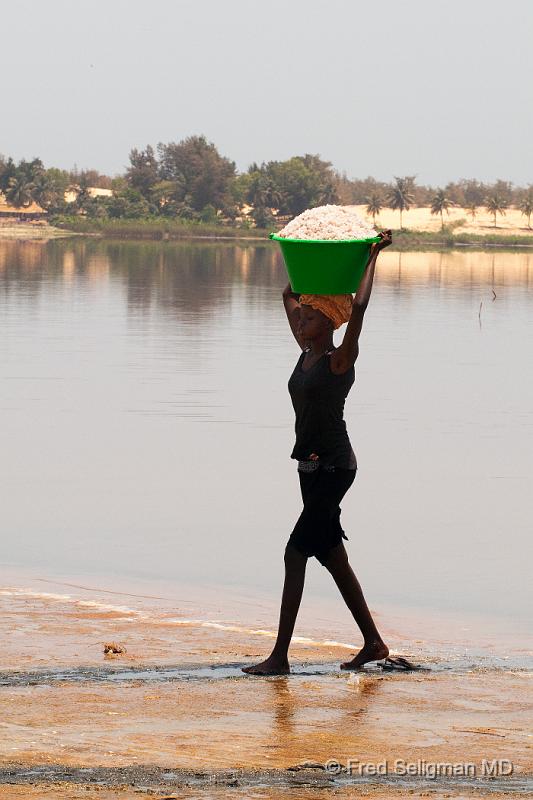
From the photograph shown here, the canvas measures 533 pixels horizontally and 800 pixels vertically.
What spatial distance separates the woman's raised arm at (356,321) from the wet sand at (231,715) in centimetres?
130

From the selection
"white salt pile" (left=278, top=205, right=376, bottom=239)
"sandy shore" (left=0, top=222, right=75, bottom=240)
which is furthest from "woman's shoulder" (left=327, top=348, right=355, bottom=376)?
"sandy shore" (left=0, top=222, right=75, bottom=240)

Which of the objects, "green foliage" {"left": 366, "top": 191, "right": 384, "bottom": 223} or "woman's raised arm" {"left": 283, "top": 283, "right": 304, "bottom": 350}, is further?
"green foliage" {"left": 366, "top": 191, "right": 384, "bottom": 223}

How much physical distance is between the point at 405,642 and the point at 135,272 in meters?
49.1

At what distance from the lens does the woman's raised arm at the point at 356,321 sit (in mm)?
5824

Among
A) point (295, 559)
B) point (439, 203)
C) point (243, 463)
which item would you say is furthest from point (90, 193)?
point (295, 559)

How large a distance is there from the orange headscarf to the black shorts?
653mm

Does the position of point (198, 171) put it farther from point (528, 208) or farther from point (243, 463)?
point (243, 463)

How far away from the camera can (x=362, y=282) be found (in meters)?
6.01

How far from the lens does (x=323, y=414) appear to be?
5.95 metres

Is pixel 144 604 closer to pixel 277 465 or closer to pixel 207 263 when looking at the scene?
pixel 277 465

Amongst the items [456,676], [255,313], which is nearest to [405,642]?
[456,676]

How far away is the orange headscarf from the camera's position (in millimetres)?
6156

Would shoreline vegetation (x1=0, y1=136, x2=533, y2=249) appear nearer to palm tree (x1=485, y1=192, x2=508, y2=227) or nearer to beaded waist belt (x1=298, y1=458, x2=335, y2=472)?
palm tree (x1=485, y1=192, x2=508, y2=227)

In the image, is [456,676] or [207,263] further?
[207,263]
